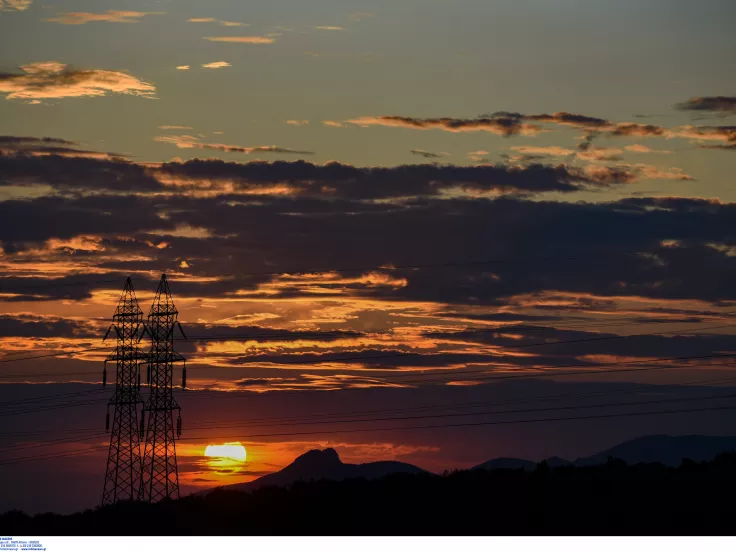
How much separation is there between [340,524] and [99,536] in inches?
809

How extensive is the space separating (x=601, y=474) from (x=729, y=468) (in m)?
11.7

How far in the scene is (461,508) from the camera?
359ft

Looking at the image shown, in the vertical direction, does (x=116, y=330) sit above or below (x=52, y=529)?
above

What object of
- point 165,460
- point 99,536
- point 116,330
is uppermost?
point 116,330

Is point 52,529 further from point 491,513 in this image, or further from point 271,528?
point 491,513

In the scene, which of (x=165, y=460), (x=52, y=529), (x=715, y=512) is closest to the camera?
(x=715, y=512)

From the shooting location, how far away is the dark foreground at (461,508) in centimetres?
10088

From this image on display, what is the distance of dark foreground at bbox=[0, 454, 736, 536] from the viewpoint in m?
101

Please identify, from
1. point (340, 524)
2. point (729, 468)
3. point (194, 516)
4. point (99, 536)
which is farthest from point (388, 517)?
point (729, 468)

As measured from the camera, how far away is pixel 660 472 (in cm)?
11662

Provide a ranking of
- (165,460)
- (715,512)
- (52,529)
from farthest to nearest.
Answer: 1. (165,460)
2. (52,529)
3. (715,512)

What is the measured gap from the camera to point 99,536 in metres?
101

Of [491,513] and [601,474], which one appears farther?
[601,474]

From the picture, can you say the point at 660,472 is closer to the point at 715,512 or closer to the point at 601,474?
the point at 601,474
